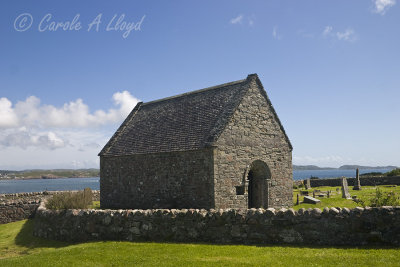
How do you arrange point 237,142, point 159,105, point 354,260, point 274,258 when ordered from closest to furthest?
point 354,260 < point 274,258 < point 237,142 < point 159,105

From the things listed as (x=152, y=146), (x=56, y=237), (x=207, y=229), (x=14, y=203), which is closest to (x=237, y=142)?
(x=152, y=146)

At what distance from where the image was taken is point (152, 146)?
20.1 metres

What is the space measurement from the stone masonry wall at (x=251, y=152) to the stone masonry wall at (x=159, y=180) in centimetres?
82

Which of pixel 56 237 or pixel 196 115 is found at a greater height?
pixel 196 115

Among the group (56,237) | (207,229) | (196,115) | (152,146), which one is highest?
(196,115)

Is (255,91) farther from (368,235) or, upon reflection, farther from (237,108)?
(368,235)

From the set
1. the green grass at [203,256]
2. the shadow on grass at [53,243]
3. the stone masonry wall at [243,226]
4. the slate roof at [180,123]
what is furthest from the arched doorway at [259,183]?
the green grass at [203,256]

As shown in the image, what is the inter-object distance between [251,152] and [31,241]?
11.7 m

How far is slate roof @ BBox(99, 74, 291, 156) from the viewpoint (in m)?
18.0

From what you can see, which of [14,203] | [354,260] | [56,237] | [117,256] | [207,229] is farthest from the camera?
[14,203]

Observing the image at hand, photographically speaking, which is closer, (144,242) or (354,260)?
(354,260)

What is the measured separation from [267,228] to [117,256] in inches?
196

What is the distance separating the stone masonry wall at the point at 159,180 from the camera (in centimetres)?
1697

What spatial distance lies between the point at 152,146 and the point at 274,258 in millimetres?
12089
